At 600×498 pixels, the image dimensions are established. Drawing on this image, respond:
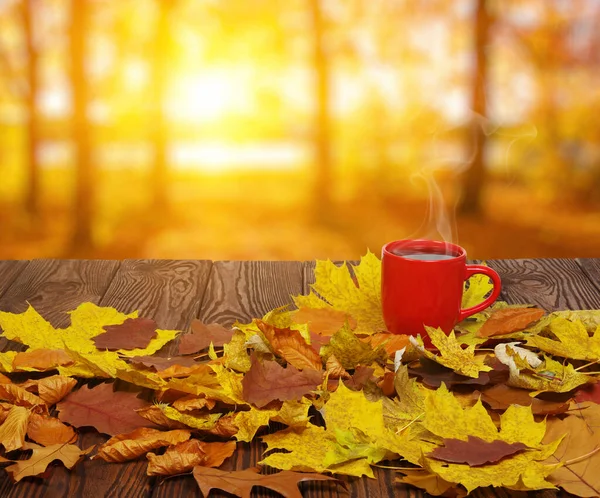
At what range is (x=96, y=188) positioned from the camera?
424 centimetres

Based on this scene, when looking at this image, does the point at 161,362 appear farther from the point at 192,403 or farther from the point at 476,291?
the point at 476,291

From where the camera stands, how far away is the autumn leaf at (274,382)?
69 cm

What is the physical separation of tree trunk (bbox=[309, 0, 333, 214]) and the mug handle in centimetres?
349

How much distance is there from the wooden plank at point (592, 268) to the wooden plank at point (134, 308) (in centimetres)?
64

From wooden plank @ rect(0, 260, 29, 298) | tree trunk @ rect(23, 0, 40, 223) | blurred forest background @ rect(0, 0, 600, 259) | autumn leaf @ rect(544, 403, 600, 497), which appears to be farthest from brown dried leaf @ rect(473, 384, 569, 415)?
tree trunk @ rect(23, 0, 40, 223)

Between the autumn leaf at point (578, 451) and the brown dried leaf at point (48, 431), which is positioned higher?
the brown dried leaf at point (48, 431)

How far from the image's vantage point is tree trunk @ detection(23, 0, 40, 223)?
421 cm

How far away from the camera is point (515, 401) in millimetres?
710

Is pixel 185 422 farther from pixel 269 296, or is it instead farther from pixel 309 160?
pixel 309 160

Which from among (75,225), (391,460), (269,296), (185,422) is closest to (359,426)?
(391,460)

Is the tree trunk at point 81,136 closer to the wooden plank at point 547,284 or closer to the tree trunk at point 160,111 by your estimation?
the tree trunk at point 160,111

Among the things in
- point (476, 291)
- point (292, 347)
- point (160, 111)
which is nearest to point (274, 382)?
point (292, 347)

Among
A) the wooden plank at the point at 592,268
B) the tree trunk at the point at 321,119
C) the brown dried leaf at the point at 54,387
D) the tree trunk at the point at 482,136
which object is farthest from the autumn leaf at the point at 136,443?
the tree trunk at the point at 482,136

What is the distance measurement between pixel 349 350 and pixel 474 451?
22 cm
